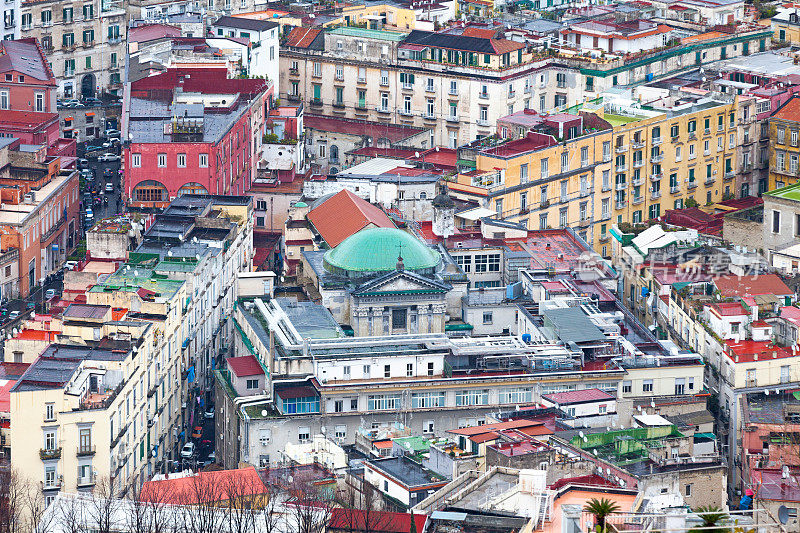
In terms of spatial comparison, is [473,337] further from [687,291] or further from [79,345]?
[79,345]

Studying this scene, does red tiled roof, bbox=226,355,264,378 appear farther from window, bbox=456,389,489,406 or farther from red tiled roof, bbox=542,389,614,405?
red tiled roof, bbox=542,389,614,405

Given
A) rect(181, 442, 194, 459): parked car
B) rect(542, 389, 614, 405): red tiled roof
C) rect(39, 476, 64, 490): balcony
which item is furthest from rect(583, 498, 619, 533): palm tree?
rect(181, 442, 194, 459): parked car

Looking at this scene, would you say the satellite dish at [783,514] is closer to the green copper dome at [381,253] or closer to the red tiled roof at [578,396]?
the red tiled roof at [578,396]

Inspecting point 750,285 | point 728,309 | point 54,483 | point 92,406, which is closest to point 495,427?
point 92,406

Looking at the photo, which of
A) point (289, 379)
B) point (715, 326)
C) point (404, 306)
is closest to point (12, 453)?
point (289, 379)

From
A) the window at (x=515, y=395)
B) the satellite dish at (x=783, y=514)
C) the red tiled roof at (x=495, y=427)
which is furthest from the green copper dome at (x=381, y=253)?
the satellite dish at (x=783, y=514)
